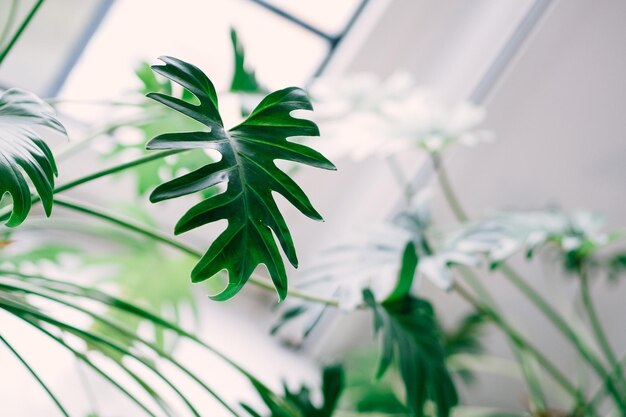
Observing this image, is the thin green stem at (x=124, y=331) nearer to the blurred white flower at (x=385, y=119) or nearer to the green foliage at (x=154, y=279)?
the green foliage at (x=154, y=279)

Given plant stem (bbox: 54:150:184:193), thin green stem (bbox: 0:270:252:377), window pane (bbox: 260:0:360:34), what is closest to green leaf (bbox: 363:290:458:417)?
thin green stem (bbox: 0:270:252:377)

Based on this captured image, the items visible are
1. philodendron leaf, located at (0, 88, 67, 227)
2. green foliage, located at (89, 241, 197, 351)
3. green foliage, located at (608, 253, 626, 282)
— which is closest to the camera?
philodendron leaf, located at (0, 88, 67, 227)

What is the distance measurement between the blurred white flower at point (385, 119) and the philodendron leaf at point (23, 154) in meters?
0.58

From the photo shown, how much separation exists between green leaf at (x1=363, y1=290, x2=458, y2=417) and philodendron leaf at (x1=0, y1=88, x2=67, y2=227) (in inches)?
16.4

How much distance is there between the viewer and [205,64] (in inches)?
62.7

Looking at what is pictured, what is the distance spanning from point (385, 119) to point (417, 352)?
43 cm

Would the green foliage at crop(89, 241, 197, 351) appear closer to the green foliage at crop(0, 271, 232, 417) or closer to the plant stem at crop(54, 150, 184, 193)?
the green foliage at crop(0, 271, 232, 417)

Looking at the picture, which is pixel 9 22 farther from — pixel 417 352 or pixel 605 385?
pixel 605 385

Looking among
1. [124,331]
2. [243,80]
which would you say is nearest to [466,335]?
[243,80]

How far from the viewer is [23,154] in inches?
17.8

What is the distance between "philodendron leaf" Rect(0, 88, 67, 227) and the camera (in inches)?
17.4

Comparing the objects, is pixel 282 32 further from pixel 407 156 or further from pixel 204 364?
pixel 204 364

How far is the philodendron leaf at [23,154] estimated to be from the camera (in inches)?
17.4

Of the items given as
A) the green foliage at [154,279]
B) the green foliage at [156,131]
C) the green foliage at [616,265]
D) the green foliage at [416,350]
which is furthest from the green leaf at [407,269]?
the green foliage at [616,265]
